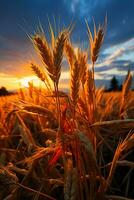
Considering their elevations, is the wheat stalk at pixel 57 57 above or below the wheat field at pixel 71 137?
above

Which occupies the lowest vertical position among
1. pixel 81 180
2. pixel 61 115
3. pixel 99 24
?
pixel 81 180

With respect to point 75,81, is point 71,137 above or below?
below

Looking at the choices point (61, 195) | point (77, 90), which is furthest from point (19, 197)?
point (77, 90)

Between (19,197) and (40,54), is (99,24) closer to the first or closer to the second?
(40,54)

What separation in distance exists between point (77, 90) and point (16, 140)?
1210mm

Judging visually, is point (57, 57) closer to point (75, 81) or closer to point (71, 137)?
point (75, 81)

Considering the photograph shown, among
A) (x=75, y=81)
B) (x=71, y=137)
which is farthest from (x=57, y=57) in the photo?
(x=71, y=137)

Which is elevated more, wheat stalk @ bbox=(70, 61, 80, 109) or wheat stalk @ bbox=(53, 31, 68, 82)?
wheat stalk @ bbox=(53, 31, 68, 82)

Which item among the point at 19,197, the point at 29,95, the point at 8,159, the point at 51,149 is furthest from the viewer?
the point at 29,95

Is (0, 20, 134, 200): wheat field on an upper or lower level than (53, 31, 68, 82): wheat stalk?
lower

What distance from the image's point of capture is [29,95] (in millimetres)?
2074

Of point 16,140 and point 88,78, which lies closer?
point 88,78

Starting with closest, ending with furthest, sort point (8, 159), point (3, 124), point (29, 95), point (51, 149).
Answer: point (51, 149) → point (8, 159) → point (3, 124) → point (29, 95)

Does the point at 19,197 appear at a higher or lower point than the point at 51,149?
lower
